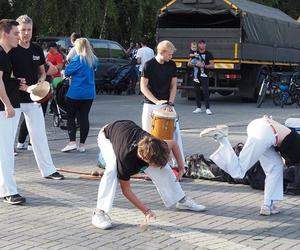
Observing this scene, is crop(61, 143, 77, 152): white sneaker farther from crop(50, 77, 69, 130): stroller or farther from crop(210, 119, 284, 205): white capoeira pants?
crop(210, 119, 284, 205): white capoeira pants

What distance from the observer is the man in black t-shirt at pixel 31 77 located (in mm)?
7590

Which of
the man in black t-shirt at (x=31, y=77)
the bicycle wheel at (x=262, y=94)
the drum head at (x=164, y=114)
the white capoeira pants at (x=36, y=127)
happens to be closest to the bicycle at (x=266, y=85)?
the bicycle wheel at (x=262, y=94)

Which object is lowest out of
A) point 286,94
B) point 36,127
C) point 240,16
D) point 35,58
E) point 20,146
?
point 20,146

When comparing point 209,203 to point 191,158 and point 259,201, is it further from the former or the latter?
point 191,158

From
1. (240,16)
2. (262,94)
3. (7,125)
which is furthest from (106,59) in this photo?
(7,125)

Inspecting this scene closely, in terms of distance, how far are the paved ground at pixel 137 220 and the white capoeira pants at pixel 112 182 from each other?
8.3 inches

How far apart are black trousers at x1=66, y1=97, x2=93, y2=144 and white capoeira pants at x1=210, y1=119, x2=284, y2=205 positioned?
4.00m

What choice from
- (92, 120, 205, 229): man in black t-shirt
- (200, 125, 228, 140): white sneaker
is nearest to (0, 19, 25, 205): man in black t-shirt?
(92, 120, 205, 229): man in black t-shirt

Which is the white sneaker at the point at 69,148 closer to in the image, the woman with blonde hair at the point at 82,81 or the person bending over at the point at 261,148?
the woman with blonde hair at the point at 82,81

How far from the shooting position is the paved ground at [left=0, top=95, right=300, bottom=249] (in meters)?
5.67

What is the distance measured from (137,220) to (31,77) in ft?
8.10

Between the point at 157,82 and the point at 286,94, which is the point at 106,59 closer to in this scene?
the point at 286,94

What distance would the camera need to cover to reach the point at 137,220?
6359mm

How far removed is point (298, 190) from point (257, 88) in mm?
12107
